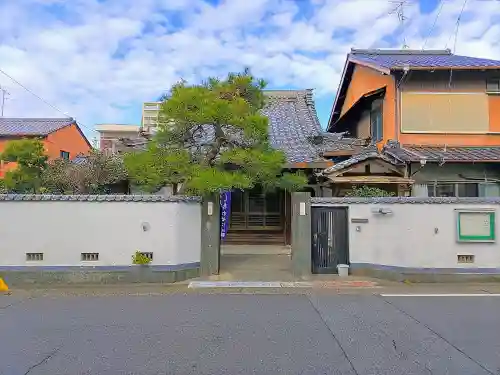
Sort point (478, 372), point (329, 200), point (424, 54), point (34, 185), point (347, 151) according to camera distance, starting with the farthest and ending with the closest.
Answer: point (424, 54) < point (347, 151) < point (34, 185) < point (329, 200) < point (478, 372)

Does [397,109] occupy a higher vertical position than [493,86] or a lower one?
lower

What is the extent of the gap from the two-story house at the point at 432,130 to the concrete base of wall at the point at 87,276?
604cm

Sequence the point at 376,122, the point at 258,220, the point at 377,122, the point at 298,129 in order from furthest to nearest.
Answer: the point at 298,129 < the point at 376,122 < the point at 377,122 < the point at 258,220

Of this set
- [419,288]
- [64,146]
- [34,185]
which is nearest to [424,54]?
[419,288]

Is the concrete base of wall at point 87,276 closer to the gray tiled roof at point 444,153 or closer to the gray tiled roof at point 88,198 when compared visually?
the gray tiled roof at point 88,198

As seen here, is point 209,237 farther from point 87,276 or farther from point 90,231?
point 87,276

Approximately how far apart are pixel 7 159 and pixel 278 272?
27.4 feet

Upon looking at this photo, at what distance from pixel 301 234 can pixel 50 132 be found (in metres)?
22.0

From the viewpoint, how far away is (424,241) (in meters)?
9.70

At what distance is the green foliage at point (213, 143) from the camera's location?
9219mm

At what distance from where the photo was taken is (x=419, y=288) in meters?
8.97

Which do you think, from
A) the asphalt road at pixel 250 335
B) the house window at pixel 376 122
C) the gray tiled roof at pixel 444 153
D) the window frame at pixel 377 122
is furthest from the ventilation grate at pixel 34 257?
the house window at pixel 376 122

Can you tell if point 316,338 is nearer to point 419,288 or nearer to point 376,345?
point 376,345

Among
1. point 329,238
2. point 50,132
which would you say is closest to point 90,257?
point 329,238
